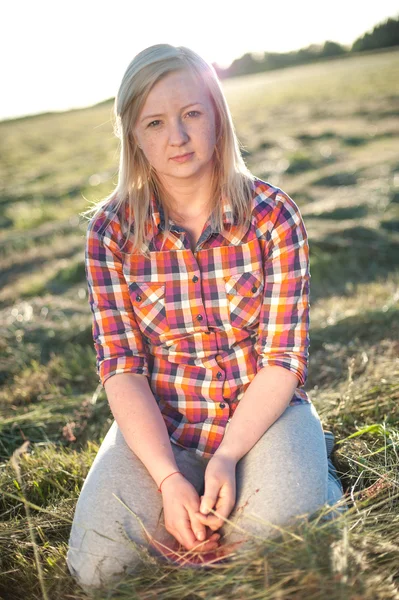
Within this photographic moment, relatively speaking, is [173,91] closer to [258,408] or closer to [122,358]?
[122,358]

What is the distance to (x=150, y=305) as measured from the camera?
2.29 metres

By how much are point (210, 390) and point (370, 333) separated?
203 centimetres

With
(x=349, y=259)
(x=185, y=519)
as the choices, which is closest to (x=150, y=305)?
(x=185, y=519)

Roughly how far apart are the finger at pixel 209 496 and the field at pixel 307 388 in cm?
20

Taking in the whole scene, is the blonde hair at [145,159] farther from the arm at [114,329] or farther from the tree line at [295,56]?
the tree line at [295,56]

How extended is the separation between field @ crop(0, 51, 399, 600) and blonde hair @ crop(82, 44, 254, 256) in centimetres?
34

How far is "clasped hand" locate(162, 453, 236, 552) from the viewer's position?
184 centimetres

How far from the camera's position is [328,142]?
14586 mm

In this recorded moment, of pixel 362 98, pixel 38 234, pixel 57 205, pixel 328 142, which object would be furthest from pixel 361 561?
pixel 362 98

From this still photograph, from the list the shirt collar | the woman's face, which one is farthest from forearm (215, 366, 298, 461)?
the woman's face

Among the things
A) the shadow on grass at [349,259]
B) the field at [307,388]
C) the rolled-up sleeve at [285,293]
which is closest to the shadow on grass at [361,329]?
the field at [307,388]

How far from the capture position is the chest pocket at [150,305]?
89.7 inches

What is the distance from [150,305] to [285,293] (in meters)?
0.58

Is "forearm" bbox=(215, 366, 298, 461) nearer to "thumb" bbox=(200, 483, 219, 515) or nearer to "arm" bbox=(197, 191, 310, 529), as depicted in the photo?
"arm" bbox=(197, 191, 310, 529)
